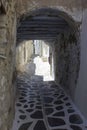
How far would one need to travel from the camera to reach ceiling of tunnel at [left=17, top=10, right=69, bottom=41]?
227 inches

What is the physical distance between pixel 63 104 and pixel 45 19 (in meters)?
1.98

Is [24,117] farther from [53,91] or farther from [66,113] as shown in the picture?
[53,91]

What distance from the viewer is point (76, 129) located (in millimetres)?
4305

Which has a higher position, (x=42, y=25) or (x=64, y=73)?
(x=42, y=25)

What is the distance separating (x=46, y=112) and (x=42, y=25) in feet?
7.70

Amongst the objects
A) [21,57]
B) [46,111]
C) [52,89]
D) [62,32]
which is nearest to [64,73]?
[52,89]

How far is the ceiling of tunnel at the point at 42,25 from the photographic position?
5775mm

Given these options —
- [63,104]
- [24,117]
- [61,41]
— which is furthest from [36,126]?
[61,41]

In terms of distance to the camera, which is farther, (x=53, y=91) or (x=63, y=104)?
(x=53, y=91)

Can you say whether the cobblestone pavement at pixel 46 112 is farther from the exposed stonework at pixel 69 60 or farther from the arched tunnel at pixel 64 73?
the exposed stonework at pixel 69 60

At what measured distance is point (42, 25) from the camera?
655cm

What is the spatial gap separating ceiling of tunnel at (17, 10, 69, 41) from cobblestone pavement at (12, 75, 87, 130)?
1653mm

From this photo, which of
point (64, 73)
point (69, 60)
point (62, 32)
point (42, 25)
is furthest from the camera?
point (62, 32)

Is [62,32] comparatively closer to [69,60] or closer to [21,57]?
[69,60]
